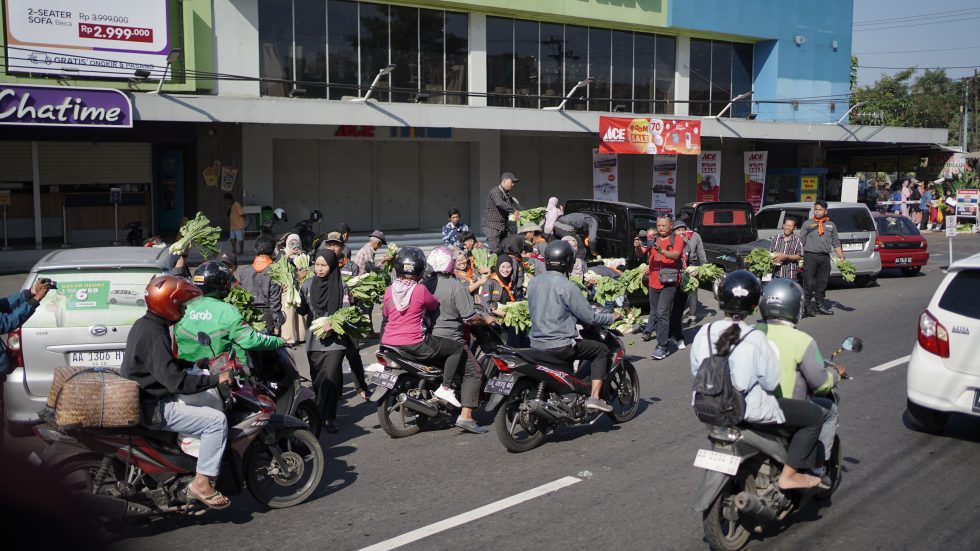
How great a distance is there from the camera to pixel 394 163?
27.3 meters

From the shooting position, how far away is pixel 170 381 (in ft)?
19.1

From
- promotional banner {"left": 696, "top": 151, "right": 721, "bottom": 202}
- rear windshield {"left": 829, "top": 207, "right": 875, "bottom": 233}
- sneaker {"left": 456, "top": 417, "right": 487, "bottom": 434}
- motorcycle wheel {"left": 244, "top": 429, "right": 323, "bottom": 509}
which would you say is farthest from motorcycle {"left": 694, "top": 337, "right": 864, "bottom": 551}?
promotional banner {"left": 696, "top": 151, "right": 721, "bottom": 202}

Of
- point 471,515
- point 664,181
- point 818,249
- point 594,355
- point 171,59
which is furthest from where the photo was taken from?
point 664,181

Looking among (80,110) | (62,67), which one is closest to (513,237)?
(80,110)

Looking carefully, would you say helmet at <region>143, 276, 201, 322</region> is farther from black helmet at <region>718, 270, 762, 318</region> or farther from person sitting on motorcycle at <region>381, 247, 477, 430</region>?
black helmet at <region>718, 270, 762, 318</region>

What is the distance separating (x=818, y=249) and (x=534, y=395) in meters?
8.95

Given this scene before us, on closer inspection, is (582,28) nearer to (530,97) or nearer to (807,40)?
(530,97)

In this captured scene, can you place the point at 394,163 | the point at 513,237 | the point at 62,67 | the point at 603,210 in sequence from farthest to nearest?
the point at 394,163, the point at 62,67, the point at 603,210, the point at 513,237

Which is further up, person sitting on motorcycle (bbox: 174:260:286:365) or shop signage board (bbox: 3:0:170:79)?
shop signage board (bbox: 3:0:170:79)

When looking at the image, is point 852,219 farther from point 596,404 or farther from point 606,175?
point 596,404

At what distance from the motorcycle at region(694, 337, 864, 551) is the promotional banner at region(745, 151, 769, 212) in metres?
27.4

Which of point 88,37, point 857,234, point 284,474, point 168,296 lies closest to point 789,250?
point 857,234

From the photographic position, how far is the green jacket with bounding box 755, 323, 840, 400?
5.80 meters

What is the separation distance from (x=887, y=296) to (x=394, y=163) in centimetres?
1498
